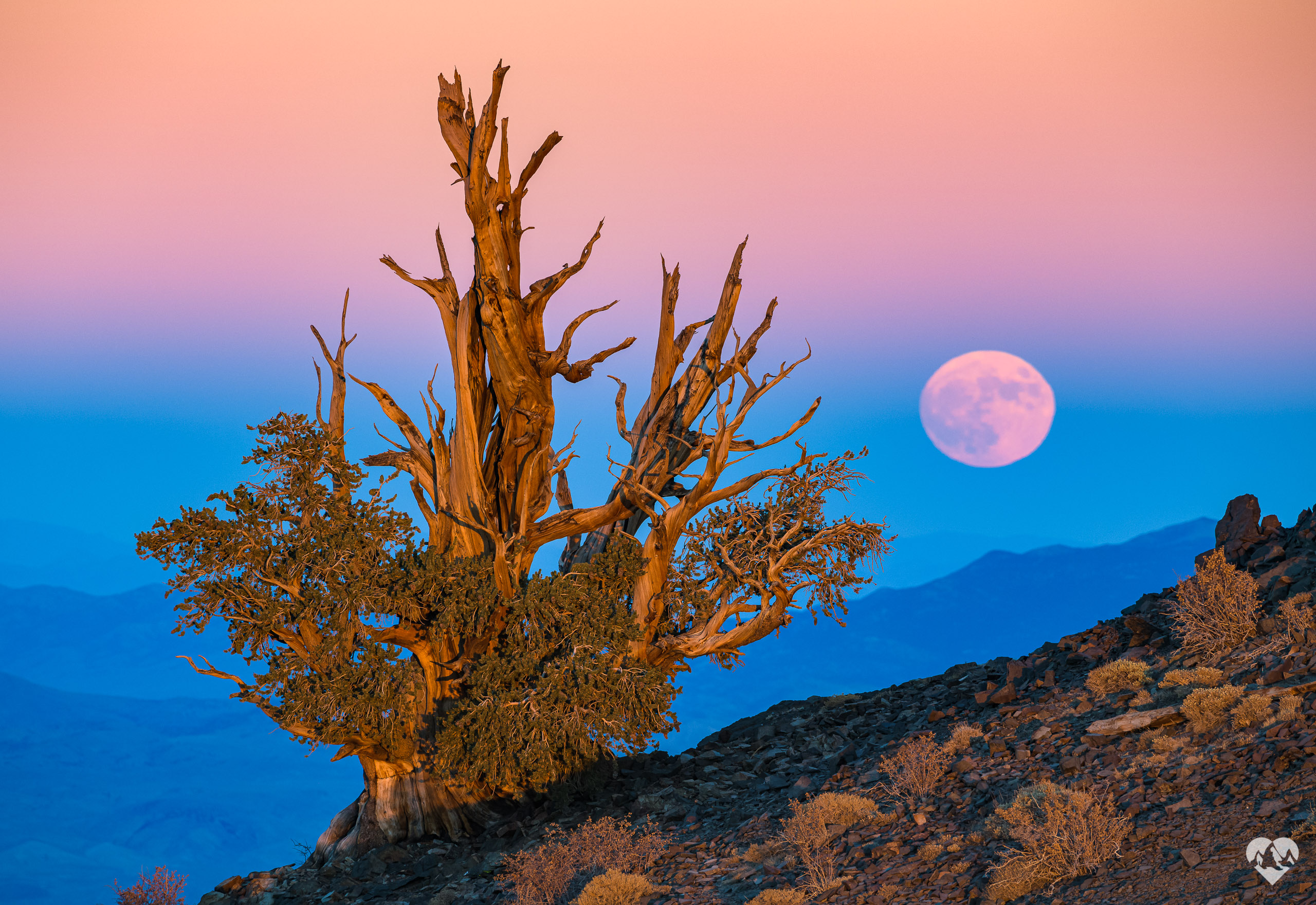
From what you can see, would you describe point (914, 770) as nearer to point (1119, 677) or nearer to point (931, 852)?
point (931, 852)

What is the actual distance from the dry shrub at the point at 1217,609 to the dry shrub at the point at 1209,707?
2902 mm

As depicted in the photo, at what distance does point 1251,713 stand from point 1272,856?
11.0 ft

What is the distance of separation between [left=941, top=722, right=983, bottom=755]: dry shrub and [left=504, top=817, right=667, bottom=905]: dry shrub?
4435 mm

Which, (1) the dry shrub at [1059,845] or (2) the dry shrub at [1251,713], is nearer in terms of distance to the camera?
(1) the dry shrub at [1059,845]

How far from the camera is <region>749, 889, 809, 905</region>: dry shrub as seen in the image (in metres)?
11.5

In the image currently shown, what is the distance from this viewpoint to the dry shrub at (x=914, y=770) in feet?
46.3

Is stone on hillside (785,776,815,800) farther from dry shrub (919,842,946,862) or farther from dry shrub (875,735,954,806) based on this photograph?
dry shrub (919,842,946,862)

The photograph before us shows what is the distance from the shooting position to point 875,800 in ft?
47.8

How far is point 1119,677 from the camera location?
1658 centimetres

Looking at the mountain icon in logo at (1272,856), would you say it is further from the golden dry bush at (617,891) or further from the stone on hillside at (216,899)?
the stone on hillside at (216,899)

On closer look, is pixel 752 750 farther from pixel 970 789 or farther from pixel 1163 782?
pixel 1163 782

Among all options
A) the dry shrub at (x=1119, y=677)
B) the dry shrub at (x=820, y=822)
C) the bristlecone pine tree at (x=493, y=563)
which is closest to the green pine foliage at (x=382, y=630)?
the bristlecone pine tree at (x=493, y=563)

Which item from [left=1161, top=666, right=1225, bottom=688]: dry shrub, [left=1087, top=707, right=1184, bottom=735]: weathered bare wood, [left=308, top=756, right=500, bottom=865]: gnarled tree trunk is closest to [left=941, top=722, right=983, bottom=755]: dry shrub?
[left=1087, top=707, right=1184, bottom=735]: weathered bare wood

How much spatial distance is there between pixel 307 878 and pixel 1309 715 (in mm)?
15308
